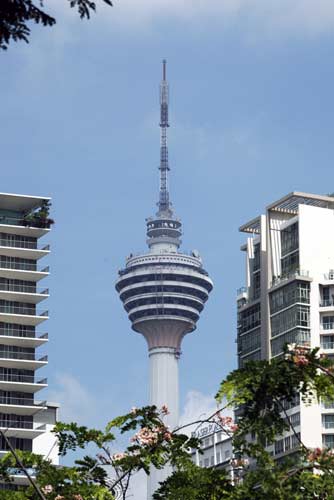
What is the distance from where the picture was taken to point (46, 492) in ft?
138

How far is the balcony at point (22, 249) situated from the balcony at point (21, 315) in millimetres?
6317

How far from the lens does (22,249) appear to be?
171 metres

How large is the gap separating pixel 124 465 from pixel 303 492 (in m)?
13.0

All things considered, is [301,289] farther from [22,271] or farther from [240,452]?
[240,452]

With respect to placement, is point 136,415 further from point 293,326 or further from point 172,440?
point 293,326

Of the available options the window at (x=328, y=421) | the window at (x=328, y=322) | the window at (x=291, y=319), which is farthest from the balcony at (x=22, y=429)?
the window at (x=328, y=322)

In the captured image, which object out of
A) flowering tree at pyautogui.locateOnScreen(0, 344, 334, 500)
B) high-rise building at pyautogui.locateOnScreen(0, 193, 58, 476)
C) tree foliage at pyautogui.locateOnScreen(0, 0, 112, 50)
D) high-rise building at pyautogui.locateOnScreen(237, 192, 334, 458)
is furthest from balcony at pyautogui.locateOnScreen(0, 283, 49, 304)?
tree foliage at pyautogui.locateOnScreen(0, 0, 112, 50)

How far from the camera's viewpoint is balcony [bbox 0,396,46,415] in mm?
164250

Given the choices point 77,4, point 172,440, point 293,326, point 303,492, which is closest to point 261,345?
point 293,326

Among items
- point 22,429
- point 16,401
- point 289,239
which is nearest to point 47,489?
point 22,429

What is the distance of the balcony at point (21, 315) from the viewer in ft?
551

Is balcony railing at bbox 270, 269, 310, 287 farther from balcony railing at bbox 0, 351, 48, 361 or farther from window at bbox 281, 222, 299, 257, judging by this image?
balcony railing at bbox 0, 351, 48, 361

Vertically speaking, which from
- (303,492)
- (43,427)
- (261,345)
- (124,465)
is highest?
(261,345)

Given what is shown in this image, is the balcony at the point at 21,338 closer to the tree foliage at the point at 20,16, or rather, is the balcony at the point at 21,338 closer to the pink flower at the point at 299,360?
the pink flower at the point at 299,360
